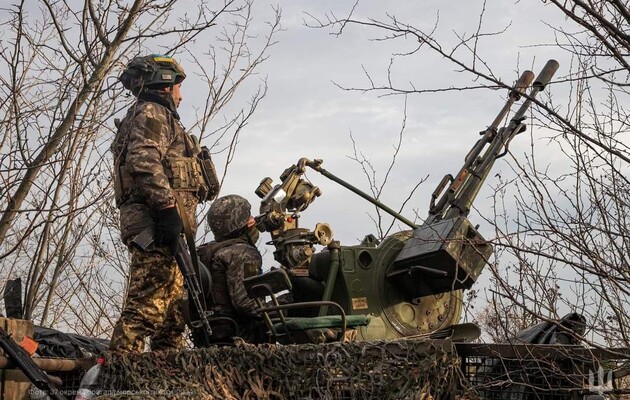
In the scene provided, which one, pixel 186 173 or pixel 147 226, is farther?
pixel 186 173

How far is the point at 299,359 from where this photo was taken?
220 inches

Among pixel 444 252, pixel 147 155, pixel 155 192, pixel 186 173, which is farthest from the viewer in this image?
pixel 186 173

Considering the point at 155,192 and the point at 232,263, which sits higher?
the point at 155,192

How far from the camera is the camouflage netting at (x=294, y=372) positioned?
531 centimetres

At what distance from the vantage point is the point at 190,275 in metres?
6.83

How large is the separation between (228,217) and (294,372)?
215cm

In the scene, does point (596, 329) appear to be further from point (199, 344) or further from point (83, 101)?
point (83, 101)

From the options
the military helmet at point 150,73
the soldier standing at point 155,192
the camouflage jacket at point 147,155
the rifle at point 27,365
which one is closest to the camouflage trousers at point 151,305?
the soldier standing at point 155,192

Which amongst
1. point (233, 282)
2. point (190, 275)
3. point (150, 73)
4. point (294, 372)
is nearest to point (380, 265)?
point (233, 282)

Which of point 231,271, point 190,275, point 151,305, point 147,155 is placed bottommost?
point 151,305

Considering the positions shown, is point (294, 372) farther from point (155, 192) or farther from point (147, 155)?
point (147, 155)

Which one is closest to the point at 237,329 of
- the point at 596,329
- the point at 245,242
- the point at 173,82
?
the point at 245,242

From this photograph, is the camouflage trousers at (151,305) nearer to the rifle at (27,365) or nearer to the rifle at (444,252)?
the rifle at (27,365)

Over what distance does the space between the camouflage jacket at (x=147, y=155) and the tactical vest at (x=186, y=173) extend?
0.02 meters
